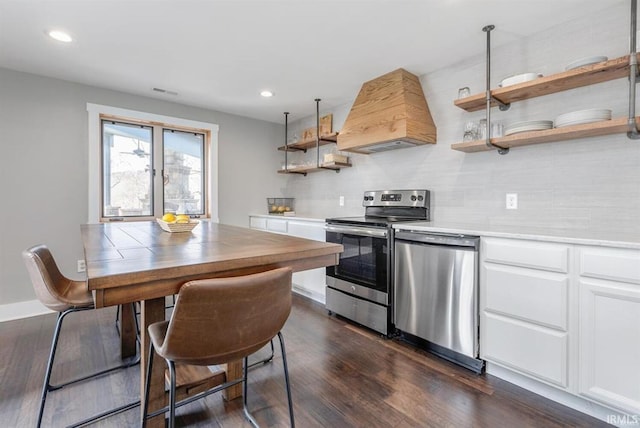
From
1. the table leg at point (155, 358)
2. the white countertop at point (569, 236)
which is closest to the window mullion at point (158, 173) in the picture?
the table leg at point (155, 358)

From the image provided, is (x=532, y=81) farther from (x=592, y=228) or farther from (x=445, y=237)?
(x=445, y=237)

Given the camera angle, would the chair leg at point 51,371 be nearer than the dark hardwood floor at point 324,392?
Yes

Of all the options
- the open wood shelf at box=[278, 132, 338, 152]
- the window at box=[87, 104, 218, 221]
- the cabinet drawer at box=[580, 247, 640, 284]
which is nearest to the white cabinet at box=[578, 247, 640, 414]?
the cabinet drawer at box=[580, 247, 640, 284]

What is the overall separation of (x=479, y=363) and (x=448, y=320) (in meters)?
0.31

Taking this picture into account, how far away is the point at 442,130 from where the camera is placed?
279cm

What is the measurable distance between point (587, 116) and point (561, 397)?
1627mm

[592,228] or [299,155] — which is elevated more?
[299,155]

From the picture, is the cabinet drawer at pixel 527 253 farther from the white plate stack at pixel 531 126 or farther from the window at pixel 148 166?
the window at pixel 148 166

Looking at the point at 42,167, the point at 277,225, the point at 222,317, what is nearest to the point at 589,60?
the point at 222,317

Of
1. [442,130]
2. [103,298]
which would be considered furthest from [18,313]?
[442,130]

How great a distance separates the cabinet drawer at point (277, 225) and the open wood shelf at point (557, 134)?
2171 mm

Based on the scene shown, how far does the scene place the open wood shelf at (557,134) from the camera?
68.0 inches

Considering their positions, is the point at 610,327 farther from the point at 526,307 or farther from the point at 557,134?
the point at 557,134

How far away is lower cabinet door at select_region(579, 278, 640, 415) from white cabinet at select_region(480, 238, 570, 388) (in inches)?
3.2
